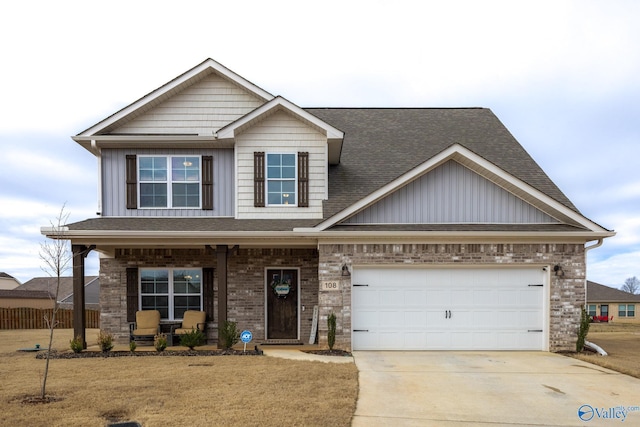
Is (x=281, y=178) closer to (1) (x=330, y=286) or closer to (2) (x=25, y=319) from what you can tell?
(1) (x=330, y=286)

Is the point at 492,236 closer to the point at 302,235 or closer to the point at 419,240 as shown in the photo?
the point at 419,240

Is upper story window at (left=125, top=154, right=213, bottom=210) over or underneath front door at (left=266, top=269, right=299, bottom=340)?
over

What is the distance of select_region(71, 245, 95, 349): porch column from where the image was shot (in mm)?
10617

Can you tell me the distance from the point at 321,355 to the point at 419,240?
11.9 ft

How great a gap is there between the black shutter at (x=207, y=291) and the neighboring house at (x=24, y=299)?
→ 84.2 ft

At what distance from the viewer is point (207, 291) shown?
12.1 meters

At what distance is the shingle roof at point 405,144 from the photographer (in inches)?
479

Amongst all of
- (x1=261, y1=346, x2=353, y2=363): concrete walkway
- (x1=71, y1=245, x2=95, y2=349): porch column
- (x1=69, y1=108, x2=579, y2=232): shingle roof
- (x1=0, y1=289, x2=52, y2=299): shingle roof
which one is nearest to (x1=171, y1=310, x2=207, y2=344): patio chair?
(x1=261, y1=346, x2=353, y2=363): concrete walkway

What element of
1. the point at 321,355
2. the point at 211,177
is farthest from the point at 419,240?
the point at 211,177

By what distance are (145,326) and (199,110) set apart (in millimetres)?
6242

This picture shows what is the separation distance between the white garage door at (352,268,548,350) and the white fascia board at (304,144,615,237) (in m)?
1.51

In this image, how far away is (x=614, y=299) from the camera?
38719mm

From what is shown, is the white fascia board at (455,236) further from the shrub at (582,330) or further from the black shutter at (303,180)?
the shrub at (582,330)

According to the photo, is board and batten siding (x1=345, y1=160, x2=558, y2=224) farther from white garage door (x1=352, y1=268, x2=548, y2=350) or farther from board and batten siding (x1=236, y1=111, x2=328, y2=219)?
board and batten siding (x1=236, y1=111, x2=328, y2=219)
